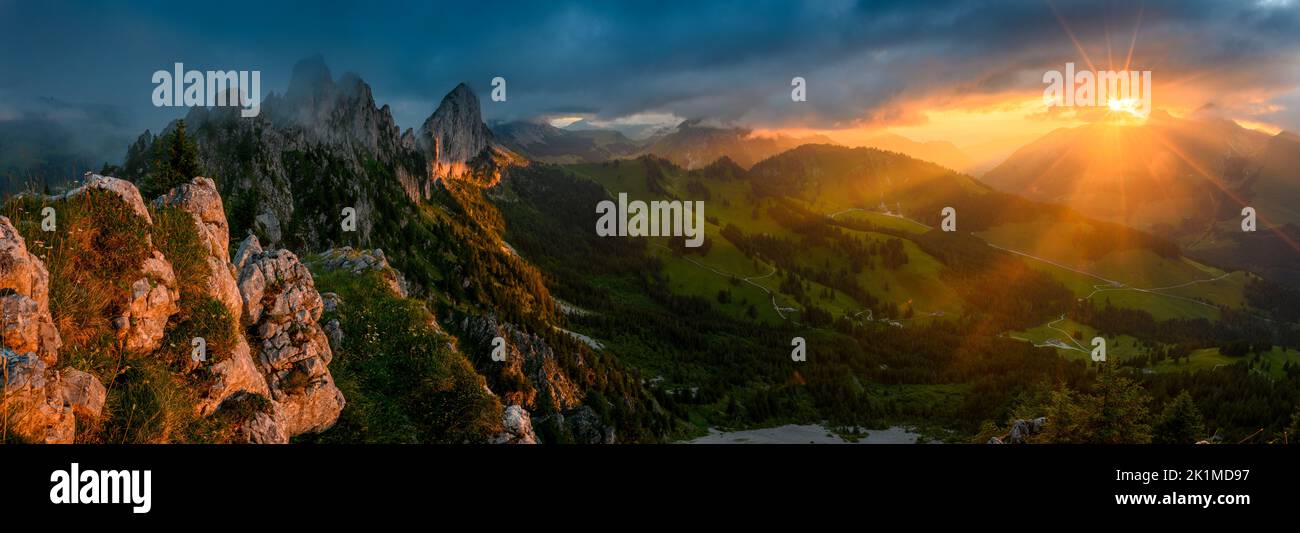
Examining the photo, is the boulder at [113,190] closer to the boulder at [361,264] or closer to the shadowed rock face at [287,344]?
the shadowed rock face at [287,344]

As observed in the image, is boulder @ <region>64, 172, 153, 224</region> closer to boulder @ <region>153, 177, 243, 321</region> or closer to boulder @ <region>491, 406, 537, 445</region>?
boulder @ <region>153, 177, 243, 321</region>

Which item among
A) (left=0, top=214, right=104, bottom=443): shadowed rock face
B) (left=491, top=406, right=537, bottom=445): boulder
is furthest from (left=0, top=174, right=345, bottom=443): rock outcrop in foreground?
(left=491, top=406, right=537, bottom=445): boulder

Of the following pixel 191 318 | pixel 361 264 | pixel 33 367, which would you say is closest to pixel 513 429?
pixel 191 318

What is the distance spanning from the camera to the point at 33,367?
11.3 meters

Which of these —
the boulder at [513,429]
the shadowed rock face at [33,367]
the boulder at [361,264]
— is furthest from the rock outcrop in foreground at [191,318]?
the boulder at [361,264]

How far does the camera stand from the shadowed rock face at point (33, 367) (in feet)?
35.3

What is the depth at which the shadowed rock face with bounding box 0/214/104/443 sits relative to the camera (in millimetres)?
10773

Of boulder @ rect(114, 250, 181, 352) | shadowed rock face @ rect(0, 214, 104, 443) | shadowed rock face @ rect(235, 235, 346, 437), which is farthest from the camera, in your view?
shadowed rock face @ rect(235, 235, 346, 437)
